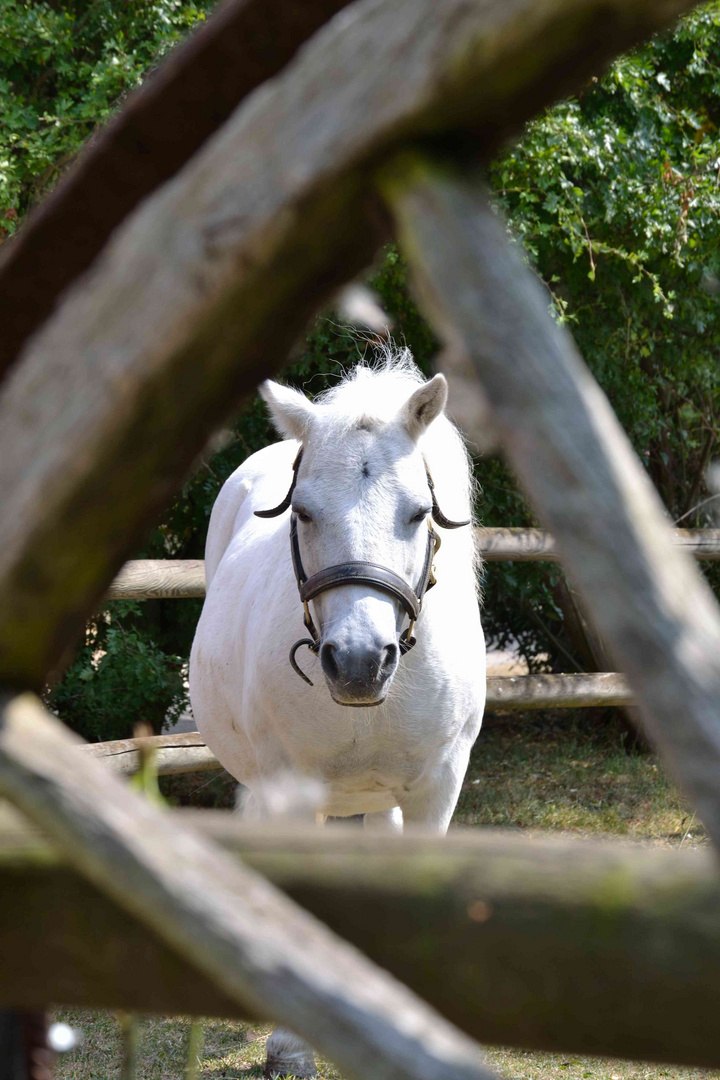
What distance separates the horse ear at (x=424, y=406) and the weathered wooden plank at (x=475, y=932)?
183 centimetres

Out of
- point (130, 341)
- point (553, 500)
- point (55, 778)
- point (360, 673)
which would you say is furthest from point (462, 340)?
point (360, 673)

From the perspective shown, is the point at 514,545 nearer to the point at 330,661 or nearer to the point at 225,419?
the point at 330,661

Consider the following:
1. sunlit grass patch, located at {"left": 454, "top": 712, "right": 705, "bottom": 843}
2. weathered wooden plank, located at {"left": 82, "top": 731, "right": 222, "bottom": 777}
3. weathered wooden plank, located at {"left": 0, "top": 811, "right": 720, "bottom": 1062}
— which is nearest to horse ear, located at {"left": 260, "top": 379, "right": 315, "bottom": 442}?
weathered wooden plank, located at {"left": 0, "top": 811, "right": 720, "bottom": 1062}

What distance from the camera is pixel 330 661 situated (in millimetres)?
2164

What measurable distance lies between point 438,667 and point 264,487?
1.13m

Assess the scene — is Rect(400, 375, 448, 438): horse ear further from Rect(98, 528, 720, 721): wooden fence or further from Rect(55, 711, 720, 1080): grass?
Rect(98, 528, 720, 721): wooden fence

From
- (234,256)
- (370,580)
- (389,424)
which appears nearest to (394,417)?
(389,424)

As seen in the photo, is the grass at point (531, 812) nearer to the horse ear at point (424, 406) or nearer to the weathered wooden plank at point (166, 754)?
the weathered wooden plank at point (166, 754)

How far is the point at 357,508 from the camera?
7.59ft

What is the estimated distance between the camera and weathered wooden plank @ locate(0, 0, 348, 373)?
0.75 m

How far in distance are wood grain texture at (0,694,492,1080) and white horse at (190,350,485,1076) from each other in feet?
4.84

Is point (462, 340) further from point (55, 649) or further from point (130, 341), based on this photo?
point (55, 649)

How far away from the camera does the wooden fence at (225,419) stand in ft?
1.93

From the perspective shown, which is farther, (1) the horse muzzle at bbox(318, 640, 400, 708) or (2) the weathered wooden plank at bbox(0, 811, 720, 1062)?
(1) the horse muzzle at bbox(318, 640, 400, 708)
